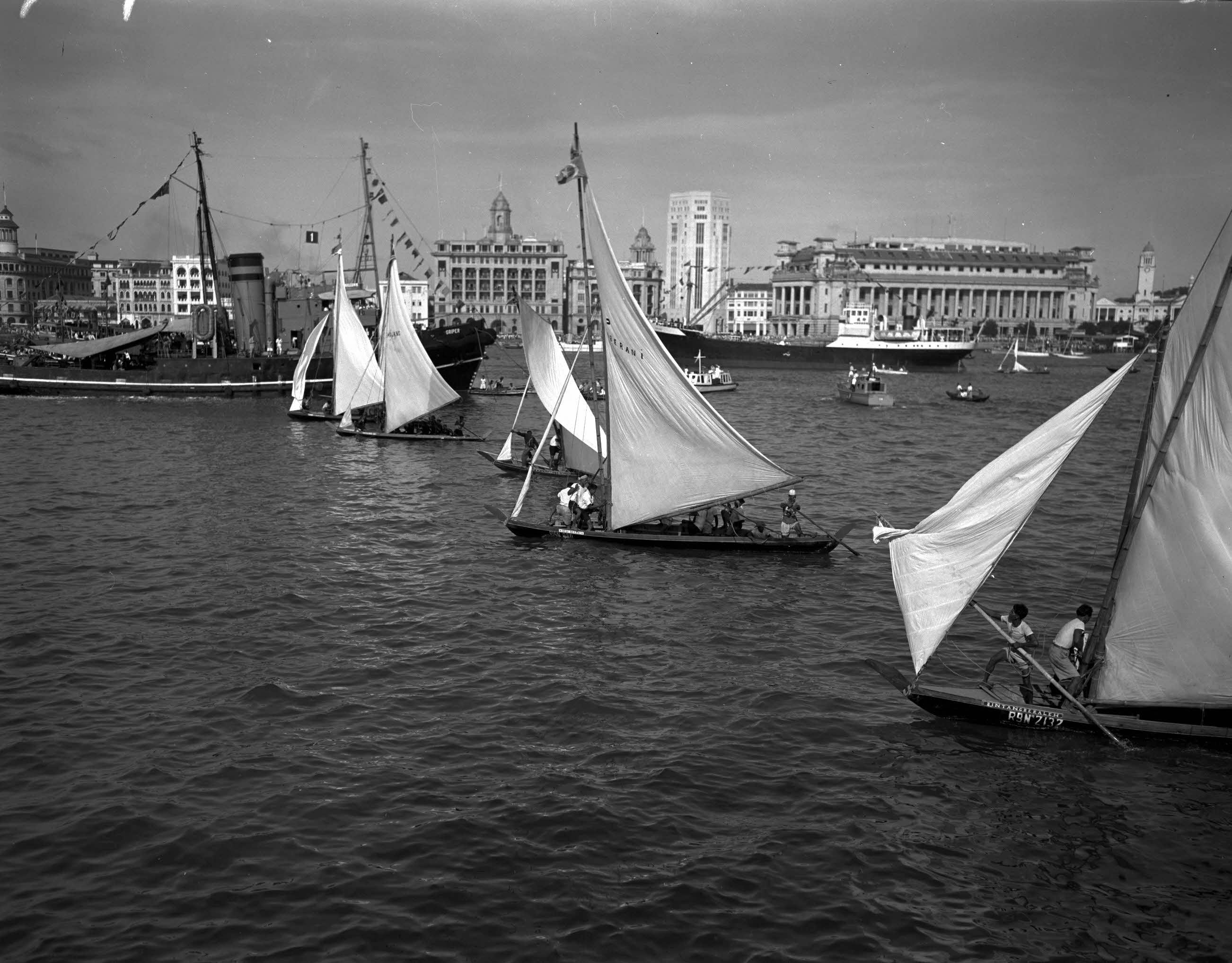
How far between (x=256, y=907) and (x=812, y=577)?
1703 cm

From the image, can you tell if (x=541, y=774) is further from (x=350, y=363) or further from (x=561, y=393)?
(x=350, y=363)

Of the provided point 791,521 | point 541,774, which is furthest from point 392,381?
point 541,774

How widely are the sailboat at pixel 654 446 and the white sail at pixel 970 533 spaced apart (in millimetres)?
9548

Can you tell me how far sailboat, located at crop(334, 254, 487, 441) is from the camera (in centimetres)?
4816

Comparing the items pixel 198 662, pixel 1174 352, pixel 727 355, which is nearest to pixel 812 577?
pixel 1174 352

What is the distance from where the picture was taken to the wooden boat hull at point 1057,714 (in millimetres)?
16031

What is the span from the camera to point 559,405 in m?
33.4

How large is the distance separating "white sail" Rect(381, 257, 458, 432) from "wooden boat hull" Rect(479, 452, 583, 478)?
30.1 ft

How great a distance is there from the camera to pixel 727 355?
146250 millimetres

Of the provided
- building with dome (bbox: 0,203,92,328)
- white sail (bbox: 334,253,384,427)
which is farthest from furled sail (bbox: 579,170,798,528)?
building with dome (bbox: 0,203,92,328)

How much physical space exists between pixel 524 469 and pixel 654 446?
13.9 meters

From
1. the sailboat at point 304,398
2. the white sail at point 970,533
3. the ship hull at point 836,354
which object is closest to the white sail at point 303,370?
the sailboat at point 304,398

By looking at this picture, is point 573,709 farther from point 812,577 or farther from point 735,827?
point 812,577

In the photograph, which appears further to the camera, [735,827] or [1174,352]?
[1174,352]
